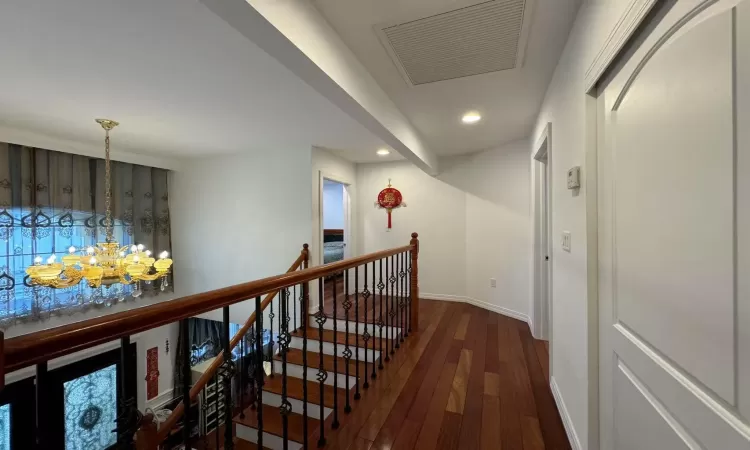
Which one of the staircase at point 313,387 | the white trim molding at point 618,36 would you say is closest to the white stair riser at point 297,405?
the staircase at point 313,387

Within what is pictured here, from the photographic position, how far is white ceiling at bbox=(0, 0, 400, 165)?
1463 millimetres

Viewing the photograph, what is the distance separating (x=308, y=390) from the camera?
2.52 m

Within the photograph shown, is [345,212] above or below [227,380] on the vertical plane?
above

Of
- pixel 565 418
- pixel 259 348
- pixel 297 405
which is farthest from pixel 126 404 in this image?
pixel 297 405

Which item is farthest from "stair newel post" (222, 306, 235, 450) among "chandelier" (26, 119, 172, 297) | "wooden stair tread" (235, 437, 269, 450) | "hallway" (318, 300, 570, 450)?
"chandelier" (26, 119, 172, 297)

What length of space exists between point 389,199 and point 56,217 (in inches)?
168

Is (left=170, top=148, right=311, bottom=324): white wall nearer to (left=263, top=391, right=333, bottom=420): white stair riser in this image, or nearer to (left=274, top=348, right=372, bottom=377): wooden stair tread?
(left=274, top=348, right=372, bottom=377): wooden stair tread

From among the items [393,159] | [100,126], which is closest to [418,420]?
[393,159]

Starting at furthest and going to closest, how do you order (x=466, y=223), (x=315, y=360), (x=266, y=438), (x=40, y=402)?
(x=466, y=223), (x=315, y=360), (x=266, y=438), (x=40, y=402)

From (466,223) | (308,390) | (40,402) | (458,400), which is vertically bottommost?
(308,390)

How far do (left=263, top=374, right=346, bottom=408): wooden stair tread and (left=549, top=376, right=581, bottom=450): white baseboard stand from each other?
1.44 meters

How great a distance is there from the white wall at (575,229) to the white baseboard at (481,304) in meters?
1.70

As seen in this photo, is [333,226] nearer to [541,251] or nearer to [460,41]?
[541,251]

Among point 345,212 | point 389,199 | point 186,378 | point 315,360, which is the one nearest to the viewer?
point 186,378
